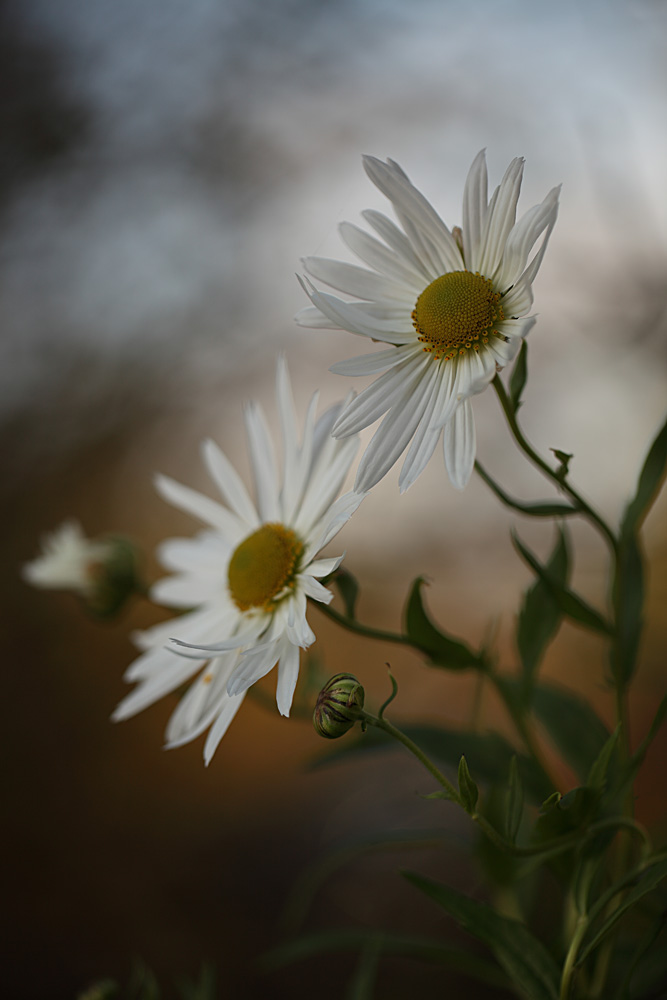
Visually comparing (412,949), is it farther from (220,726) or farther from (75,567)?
(75,567)

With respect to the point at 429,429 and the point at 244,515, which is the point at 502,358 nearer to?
the point at 429,429

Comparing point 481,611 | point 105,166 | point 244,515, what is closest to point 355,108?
point 105,166

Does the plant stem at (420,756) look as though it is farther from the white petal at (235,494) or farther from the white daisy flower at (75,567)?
the white daisy flower at (75,567)

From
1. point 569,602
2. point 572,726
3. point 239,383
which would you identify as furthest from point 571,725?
point 239,383

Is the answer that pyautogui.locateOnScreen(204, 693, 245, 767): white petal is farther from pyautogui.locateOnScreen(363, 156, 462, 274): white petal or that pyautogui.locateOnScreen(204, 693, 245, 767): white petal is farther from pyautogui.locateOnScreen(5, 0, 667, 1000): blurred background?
pyautogui.locateOnScreen(5, 0, 667, 1000): blurred background

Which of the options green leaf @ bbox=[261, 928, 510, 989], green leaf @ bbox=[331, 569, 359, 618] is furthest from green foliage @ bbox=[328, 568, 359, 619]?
green leaf @ bbox=[261, 928, 510, 989]
